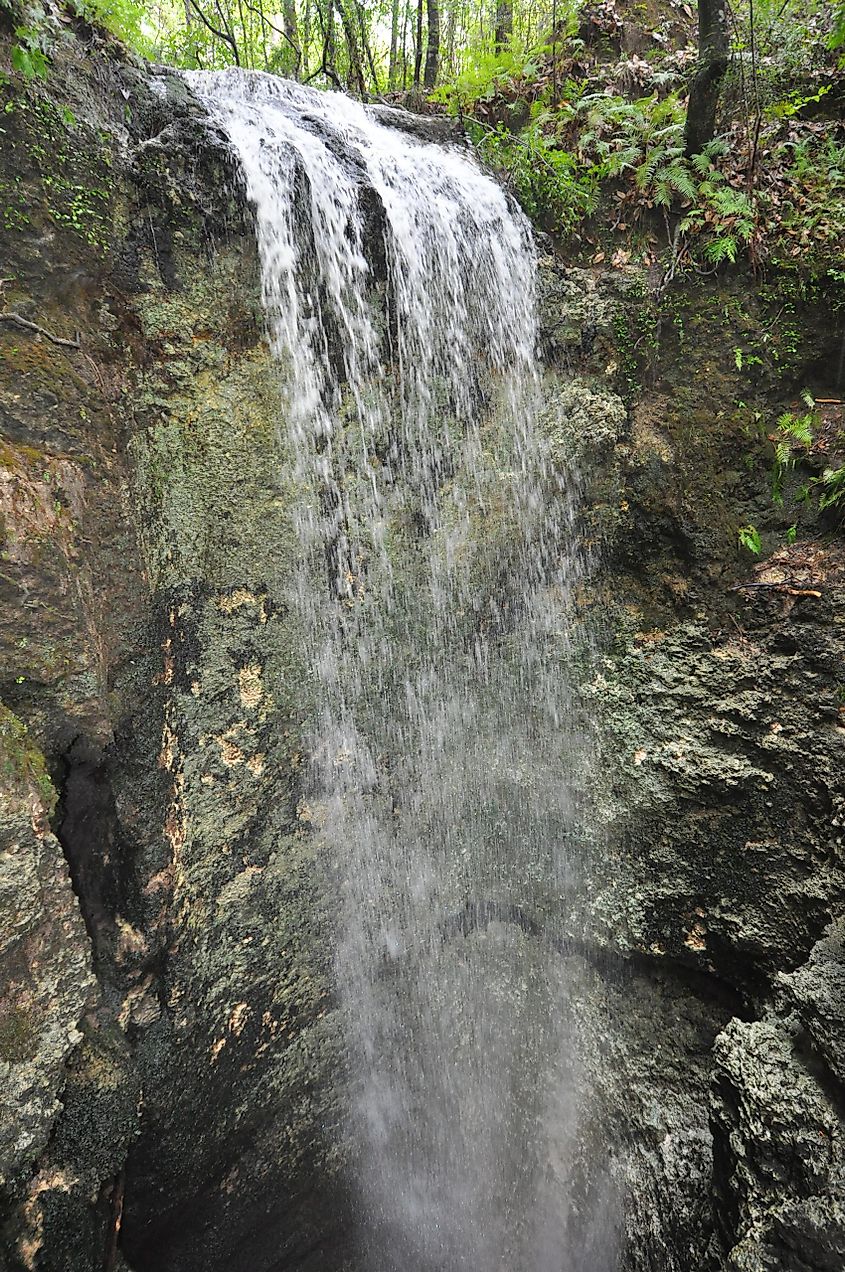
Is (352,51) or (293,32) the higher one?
(293,32)

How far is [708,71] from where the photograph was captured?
12.2 feet

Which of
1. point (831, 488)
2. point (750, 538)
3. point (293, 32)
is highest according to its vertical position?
point (293, 32)

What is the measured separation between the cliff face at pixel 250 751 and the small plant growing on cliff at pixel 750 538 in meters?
0.09

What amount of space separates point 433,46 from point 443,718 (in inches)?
310

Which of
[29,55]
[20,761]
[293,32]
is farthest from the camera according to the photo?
[293,32]

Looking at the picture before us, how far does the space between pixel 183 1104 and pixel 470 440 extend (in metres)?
4.35

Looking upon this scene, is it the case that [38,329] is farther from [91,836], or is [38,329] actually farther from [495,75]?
[495,75]

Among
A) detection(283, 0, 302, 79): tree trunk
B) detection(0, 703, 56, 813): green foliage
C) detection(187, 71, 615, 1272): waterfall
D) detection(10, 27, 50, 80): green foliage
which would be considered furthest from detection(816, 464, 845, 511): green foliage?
detection(283, 0, 302, 79): tree trunk

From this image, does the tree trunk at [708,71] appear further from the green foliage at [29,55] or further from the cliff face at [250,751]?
the green foliage at [29,55]

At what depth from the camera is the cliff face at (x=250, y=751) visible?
8.60 feet

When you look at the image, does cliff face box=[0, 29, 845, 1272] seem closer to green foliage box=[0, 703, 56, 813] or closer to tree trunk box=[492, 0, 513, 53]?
green foliage box=[0, 703, 56, 813]

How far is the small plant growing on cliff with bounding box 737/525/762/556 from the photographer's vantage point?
12.1 ft

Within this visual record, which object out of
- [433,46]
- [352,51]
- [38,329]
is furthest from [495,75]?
[38,329]

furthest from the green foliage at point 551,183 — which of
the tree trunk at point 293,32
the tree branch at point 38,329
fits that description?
the tree trunk at point 293,32
